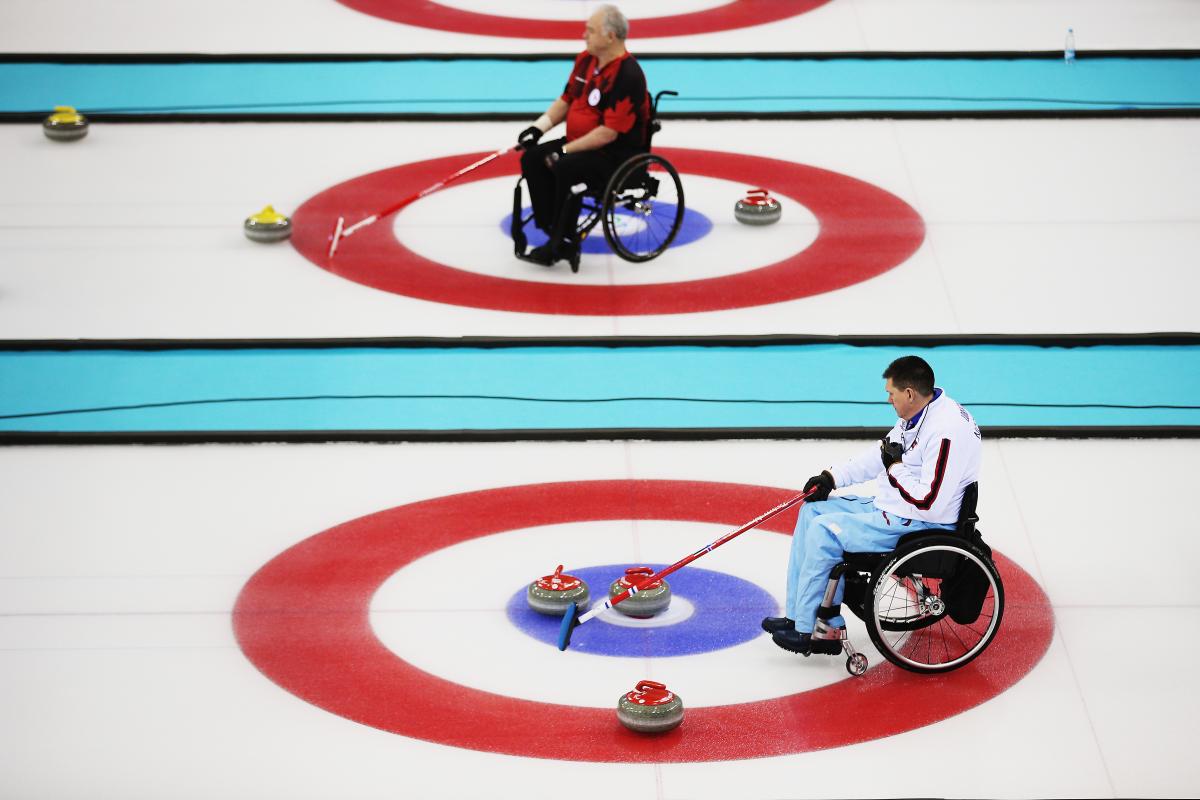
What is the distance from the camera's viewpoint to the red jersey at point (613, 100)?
8852 millimetres

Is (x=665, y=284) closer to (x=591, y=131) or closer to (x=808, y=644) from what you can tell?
(x=591, y=131)

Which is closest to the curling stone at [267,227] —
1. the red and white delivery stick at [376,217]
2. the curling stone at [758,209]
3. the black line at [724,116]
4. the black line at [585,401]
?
the red and white delivery stick at [376,217]

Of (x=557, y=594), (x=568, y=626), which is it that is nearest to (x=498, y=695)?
(x=568, y=626)

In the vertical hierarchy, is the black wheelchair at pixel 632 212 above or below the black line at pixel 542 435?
above

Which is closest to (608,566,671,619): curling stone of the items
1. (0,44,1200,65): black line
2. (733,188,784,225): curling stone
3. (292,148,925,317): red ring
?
(292,148,925,317): red ring

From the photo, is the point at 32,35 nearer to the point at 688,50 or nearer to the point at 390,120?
the point at 390,120

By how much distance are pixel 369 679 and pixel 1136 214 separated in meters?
6.21

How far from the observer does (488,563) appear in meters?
6.58

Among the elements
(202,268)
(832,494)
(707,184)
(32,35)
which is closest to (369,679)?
(832,494)

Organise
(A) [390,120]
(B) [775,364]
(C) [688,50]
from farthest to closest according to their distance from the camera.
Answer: (C) [688,50] < (A) [390,120] < (B) [775,364]

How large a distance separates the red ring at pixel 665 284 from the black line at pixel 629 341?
0.41 metres

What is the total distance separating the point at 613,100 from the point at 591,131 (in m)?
0.23

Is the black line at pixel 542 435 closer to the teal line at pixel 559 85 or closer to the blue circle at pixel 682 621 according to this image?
the blue circle at pixel 682 621

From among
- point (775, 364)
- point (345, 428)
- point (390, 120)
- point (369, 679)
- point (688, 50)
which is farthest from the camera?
point (688, 50)
